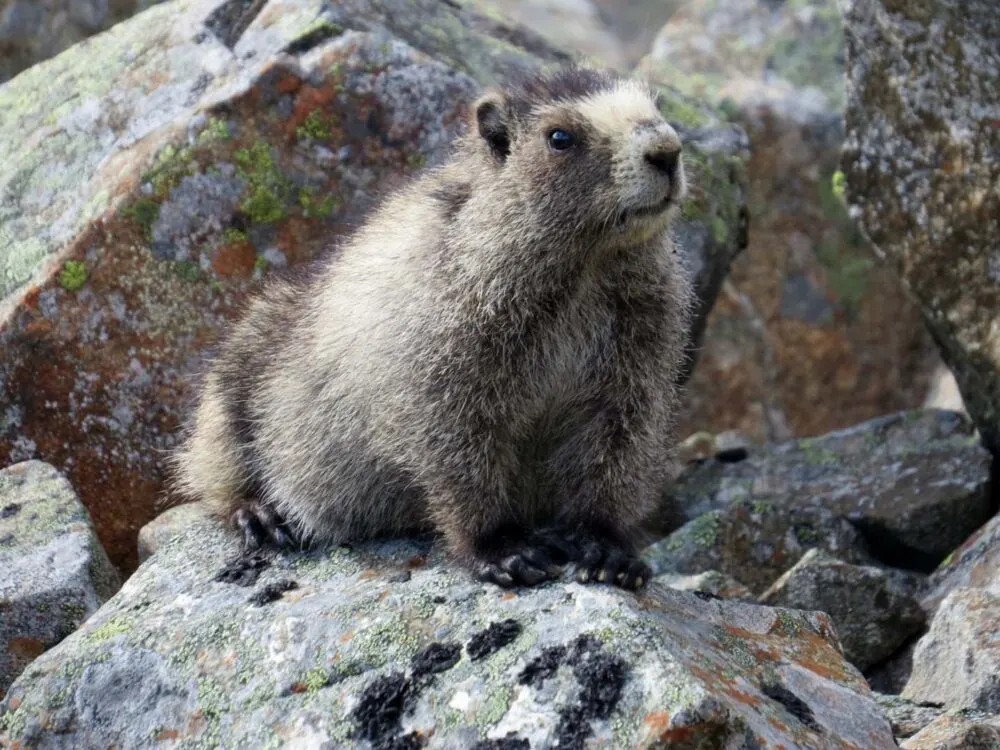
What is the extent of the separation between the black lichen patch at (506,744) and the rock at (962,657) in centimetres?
235

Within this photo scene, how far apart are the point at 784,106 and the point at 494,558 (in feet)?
29.2

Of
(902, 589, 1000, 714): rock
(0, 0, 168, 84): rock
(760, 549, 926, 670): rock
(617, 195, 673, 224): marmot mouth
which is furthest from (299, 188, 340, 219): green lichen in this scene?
(0, 0, 168, 84): rock

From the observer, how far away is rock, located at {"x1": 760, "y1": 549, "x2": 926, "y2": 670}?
740cm

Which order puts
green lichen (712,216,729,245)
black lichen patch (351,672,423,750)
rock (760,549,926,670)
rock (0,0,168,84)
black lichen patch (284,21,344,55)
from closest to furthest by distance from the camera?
black lichen patch (351,672,423,750), rock (760,549,926,670), black lichen patch (284,21,344,55), green lichen (712,216,729,245), rock (0,0,168,84)

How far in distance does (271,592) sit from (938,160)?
5.09 meters

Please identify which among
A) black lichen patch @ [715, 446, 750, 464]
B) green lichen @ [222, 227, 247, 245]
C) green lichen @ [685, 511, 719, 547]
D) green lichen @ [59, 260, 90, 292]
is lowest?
green lichen @ [685, 511, 719, 547]

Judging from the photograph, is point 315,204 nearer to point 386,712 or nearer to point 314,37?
point 314,37

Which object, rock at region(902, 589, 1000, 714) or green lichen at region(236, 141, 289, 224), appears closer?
rock at region(902, 589, 1000, 714)

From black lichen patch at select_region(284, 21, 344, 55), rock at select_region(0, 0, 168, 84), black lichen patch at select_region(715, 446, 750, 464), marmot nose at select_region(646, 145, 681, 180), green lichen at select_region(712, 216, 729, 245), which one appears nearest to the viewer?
marmot nose at select_region(646, 145, 681, 180)

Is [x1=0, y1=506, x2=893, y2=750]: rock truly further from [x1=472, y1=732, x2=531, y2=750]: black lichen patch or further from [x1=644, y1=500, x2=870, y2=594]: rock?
[x1=644, y1=500, x2=870, y2=594]: rock

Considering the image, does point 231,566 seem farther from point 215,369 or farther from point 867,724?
point 867,724

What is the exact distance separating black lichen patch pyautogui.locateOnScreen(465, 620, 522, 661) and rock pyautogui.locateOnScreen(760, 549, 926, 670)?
252cm

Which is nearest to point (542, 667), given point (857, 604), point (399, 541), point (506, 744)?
point (506, 744)

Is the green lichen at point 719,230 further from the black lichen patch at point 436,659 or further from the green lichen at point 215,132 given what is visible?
the black lichen patch at point 436,659
